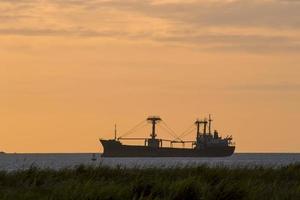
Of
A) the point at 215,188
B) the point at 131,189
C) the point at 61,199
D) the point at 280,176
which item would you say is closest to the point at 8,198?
the point at 61,199

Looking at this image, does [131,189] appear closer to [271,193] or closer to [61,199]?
[61,199]

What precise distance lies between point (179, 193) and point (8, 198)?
4.71 meters

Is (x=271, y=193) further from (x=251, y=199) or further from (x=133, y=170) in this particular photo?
(x=133, y=170)

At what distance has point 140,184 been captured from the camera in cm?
2234

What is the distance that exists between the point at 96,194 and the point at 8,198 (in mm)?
2130

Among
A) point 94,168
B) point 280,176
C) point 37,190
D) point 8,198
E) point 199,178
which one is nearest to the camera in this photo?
point 8,198

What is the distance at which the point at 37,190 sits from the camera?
2116cm

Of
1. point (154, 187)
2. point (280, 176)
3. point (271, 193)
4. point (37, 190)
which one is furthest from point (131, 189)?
point (280, 176)

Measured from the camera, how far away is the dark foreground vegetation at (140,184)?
67.1 ft

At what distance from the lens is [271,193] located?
2364 cm

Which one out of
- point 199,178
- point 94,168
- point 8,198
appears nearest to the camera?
point 8,198

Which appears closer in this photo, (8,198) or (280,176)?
(8,198)

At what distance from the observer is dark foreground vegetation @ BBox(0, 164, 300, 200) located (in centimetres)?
2046

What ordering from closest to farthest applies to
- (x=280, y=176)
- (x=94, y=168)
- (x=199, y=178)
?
(x=199, y=178) < (x=94, y=168) < (x=280, y=176)
